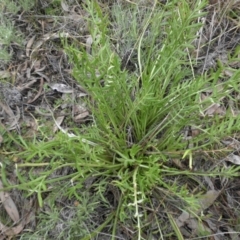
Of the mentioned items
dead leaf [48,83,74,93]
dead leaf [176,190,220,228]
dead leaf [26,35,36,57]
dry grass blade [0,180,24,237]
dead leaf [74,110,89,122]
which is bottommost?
dry grass blade [0,180,24,237]

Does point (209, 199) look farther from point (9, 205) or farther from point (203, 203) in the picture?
point (9, 205)

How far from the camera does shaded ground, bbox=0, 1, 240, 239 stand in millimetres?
1546

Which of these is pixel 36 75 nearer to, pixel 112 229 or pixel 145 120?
pixel 145 120

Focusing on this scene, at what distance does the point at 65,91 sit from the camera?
1.75m

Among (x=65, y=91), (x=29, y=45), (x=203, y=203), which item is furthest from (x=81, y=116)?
(x=203, y=203)

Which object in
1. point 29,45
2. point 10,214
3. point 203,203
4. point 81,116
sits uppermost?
point 29,45

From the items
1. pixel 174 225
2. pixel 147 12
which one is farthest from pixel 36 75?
pixel 174 225

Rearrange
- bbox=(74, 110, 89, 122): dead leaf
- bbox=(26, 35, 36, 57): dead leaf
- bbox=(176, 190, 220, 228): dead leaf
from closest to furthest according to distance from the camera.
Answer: bbox=(176, 190, 220, 228): dead leaf
bbox=(74, 110, 89, 122): dead leaf
bbox=(26, 35, 36, 57): dead leaf

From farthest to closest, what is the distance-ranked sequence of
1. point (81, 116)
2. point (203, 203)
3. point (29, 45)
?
point (29, 45)
point (81, 116)
point (203, 203)

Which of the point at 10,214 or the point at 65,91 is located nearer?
the point at 10,214

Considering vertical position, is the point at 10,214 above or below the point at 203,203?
below

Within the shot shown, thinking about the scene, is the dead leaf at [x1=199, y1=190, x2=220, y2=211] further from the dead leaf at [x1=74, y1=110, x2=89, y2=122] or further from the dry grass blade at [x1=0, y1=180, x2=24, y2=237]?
the dry grass blade at [x1=0, y1=180, x2=24, y2=237]

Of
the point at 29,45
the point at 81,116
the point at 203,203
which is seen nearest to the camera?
the point at 203,203

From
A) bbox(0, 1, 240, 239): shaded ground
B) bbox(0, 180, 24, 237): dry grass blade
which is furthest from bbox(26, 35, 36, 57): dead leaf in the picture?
bbox(0, 180, 24, 237): dry grass blade
